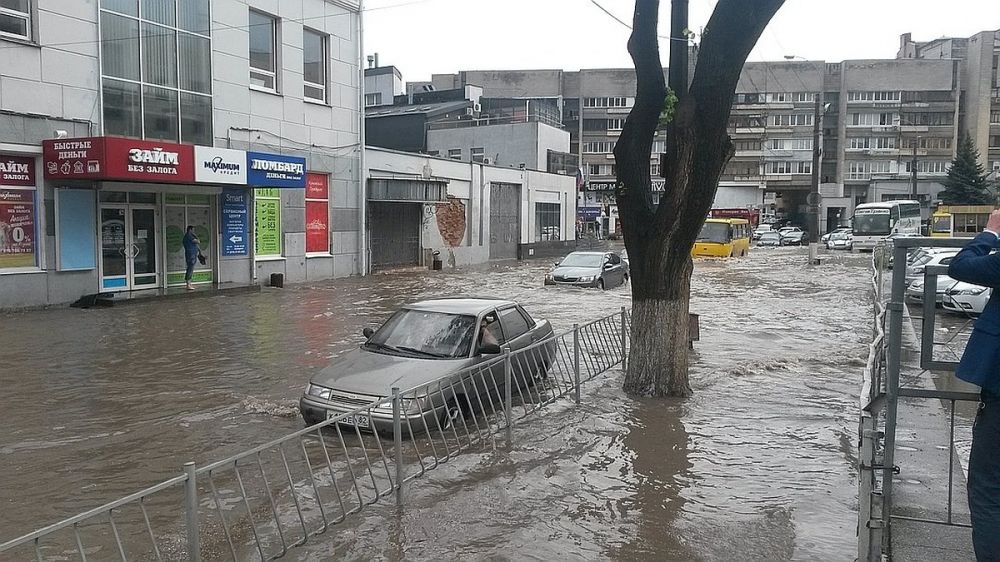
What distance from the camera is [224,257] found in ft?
69.8

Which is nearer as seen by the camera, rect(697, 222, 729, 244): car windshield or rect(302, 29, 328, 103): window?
rect(302, 29, 328, 103): window

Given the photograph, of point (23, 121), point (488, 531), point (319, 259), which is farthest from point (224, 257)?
point (488, 531)

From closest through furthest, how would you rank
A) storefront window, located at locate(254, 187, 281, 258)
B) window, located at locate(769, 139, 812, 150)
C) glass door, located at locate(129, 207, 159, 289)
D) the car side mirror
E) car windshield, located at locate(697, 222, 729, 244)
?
1. the car side mirror
2. glass door, located at locate(129, 207, 159, 289)
3. storefront window, located at locate(254, 187, 281, 258)
4. car windshield, located at locate(697, 222, 729, 244)
5. window, located at locate(769, 139, 812, 150)

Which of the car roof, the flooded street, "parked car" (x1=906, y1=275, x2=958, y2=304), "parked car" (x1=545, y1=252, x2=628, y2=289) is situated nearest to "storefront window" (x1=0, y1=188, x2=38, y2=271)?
the flooded street

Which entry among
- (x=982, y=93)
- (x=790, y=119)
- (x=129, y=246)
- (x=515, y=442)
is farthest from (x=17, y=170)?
(x=982, y=93)

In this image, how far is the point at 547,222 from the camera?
44.9m

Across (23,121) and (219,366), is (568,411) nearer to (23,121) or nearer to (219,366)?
(219,366)

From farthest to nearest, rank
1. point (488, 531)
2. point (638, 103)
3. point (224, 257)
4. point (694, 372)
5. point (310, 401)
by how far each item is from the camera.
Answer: point (224, 257) < point (694, 372) < point (638, 103) < point (310, 401) < point (488, 531)

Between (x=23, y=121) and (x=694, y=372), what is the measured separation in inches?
552

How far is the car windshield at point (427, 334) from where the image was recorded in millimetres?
8414

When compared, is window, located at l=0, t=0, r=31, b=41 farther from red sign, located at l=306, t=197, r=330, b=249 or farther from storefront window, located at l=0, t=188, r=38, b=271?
red sign, located at l=306, t=197, r=330, b=249

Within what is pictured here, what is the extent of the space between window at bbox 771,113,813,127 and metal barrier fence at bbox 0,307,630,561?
79.6 metres

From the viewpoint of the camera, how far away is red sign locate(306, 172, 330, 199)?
2467 cm

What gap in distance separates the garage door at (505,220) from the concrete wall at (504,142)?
7317 millimetres
